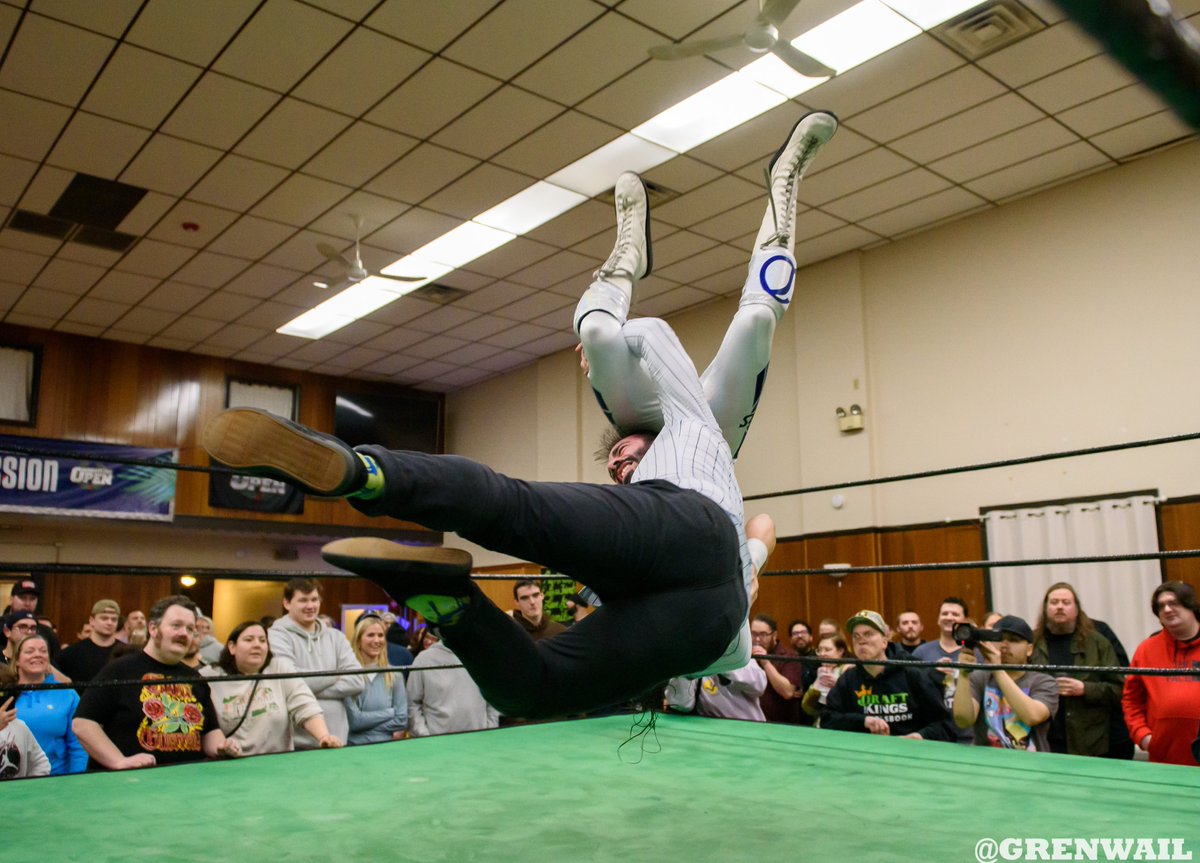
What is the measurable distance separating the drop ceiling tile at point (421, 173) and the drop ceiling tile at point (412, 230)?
0.69ft

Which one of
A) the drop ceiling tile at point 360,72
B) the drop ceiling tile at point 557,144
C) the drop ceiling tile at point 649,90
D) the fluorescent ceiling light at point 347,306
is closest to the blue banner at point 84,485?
the fluorescent ceiling light at point 347,306

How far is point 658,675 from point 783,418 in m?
5.41

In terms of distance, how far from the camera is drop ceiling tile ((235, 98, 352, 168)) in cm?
473

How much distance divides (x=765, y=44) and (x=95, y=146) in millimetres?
3627

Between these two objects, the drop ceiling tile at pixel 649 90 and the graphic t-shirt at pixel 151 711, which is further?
the drop ceiling tile at pixel 649 90

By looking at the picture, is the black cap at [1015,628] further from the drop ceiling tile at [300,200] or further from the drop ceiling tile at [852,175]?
the drop ceiling tile at [300,200]

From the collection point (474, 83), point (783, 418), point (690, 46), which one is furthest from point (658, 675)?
point (783, 418)

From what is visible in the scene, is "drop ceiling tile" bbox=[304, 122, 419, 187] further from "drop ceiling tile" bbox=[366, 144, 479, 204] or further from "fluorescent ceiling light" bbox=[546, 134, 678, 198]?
"fluorescent ceiling light" bbox=[546, 134, 678, 198]

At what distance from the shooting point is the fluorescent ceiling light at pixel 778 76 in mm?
4410

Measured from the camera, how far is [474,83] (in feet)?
14.8

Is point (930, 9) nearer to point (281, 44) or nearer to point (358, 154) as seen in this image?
point (281, 44)

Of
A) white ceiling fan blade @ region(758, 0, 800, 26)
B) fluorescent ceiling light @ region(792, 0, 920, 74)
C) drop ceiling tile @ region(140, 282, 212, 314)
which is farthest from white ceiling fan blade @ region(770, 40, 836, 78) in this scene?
drop ceiling tile @ region(140, 282, 212, 314)

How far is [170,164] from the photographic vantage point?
205 inches

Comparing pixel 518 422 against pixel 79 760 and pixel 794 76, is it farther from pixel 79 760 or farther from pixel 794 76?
pixel 79 760
